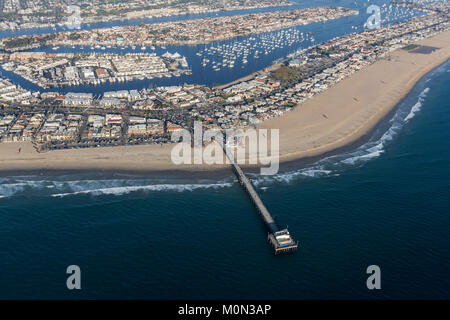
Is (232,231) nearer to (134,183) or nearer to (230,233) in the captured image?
(230,233)

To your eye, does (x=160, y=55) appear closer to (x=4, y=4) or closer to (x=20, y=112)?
(x=20, y=112)

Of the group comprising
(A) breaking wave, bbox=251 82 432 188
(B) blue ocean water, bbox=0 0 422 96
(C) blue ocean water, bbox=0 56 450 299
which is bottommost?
(C) blue ocean water, bbox=0 56 450 299

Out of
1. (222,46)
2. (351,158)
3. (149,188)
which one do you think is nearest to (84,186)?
(149,188)

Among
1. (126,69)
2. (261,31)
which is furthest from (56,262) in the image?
(261,31)

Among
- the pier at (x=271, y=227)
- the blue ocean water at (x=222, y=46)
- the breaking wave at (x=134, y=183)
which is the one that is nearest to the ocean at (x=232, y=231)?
the breaking wave at (x=134, y=183)

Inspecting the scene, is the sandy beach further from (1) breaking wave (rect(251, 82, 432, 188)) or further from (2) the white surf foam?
(2) the white surf foam

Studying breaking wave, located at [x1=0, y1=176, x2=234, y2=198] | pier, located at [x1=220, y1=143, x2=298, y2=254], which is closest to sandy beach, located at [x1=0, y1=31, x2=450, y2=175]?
breaking wave, located at [x1=0, y1=176, x2=234, y2=198]

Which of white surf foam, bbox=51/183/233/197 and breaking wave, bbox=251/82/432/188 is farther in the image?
breaking wave, bbox=251/82/432/188
